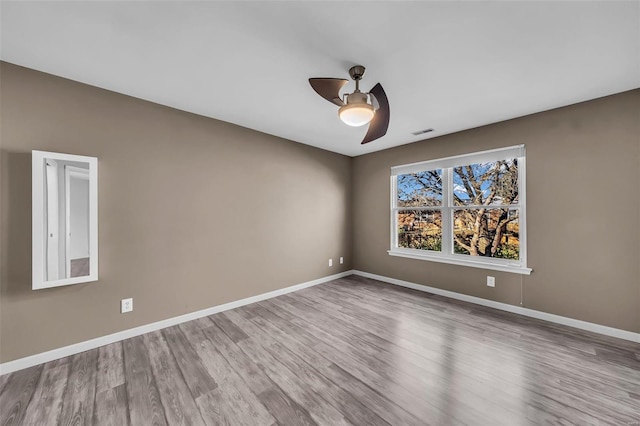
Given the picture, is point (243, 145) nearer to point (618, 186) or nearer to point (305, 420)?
point (305, 420)

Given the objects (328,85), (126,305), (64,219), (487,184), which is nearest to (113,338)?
(126,305)

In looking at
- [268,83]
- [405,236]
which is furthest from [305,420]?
[405,236]

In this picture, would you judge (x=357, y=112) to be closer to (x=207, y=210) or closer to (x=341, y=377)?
(x=341, y=377)

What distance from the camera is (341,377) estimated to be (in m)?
1.89

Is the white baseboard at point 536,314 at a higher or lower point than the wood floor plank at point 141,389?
higher

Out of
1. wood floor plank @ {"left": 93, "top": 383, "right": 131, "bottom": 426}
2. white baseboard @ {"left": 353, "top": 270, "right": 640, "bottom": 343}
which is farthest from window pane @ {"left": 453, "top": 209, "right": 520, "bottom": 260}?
wood floor plank @ {"left": 93, "top": 383, "right": 131, "bottom": 426}

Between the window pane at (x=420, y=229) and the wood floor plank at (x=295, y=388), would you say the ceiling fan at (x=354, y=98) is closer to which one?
the wood floor plank at (x=295, y=388)

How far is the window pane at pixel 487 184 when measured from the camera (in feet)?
10.5

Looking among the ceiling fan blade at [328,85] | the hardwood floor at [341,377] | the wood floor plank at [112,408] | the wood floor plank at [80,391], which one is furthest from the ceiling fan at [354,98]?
the wood floor plank at [80,391]

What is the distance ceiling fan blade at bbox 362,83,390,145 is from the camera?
6.20ft

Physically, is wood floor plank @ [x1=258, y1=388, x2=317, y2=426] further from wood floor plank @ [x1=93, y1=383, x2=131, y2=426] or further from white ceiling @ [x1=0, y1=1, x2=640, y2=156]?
white ceiling @ [x1=0, y1=1, x2=640, y2=156]

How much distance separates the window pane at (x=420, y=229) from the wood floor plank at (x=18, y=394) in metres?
4.48

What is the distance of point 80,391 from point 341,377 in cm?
191

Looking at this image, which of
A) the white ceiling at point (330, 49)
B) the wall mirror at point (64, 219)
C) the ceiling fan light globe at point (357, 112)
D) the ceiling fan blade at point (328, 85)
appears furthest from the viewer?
the wall mirror at point (64, 219)
